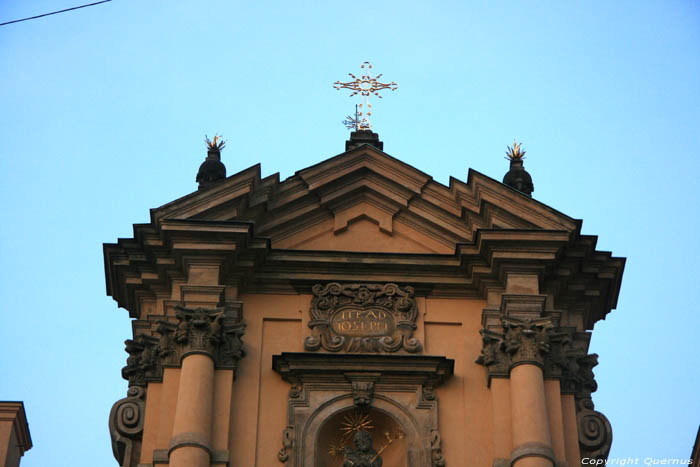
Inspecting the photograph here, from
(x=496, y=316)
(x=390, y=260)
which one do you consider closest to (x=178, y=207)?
(x=390, y=260)

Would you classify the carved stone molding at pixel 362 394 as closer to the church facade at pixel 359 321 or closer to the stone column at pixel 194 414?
the church facade at pixel 359 321

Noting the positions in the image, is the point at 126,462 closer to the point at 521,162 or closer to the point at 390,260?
the point at 390,260

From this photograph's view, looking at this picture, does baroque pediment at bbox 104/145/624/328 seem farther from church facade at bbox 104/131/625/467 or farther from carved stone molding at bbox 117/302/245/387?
carved stone molding at bbox 117/302/245/387

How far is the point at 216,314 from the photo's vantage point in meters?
21.2

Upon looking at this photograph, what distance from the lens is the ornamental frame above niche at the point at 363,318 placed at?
21.6 metres

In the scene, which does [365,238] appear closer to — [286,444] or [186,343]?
[186,343]

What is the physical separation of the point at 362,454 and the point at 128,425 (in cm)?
281

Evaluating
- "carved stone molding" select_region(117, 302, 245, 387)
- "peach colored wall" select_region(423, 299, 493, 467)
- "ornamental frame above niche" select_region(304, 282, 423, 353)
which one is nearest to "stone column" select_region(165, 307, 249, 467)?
"carved stone molding" select_region(117, 302, 245, 387)

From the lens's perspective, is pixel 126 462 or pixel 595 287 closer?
pixel 126 462

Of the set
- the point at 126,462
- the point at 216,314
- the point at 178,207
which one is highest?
the point at 178,207

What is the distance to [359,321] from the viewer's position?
21.8 metres

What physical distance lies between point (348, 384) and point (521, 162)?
4.25 meters

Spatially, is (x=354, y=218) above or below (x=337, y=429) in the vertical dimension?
above

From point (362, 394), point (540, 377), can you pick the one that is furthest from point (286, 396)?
point (540, 377)
